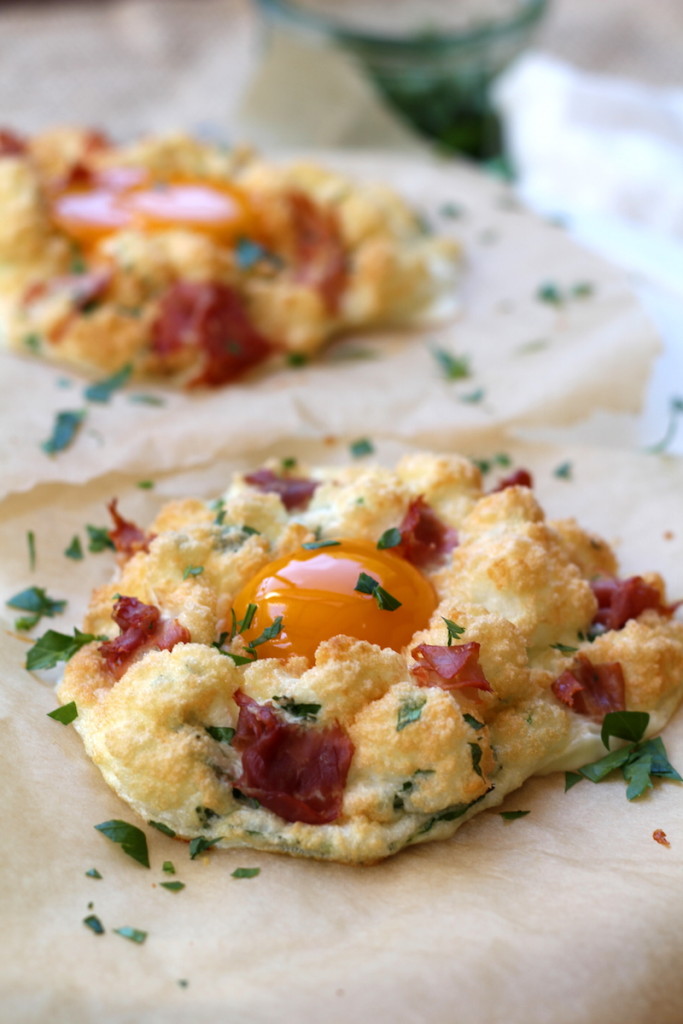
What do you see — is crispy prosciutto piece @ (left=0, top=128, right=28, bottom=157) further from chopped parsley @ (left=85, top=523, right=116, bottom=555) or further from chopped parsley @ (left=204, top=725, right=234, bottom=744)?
chopped parsley @ (left=204, top=725, right=234, bottom=744)

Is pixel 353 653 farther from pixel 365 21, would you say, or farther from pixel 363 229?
pixel 365 21

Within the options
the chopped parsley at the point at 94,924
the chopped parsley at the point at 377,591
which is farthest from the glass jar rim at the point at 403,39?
the chopped parsley at the point at 94,924

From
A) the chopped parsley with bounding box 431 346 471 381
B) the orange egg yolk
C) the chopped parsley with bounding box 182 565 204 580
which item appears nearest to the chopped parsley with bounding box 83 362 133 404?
the orange egg yolk

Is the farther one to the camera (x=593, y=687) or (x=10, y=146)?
(x=10, y=146)

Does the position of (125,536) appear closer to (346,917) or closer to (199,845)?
(199,845)

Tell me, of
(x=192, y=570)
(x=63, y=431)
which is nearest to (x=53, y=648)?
(x=192, y=570)

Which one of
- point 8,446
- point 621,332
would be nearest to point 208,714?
point 8,446
